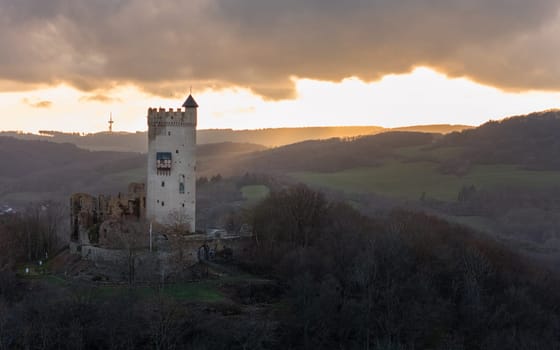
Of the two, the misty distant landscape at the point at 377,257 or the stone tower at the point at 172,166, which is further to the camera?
the stone tower at the point at 172,166

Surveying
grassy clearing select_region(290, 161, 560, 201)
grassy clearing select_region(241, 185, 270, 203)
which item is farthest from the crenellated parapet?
grassy clearing select_region(290, 161, 560, 201)

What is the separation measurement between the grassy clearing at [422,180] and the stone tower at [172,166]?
74.5m

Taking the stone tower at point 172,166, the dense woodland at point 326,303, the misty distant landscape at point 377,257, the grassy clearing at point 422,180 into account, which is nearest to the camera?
the dense woodland at point 326,303

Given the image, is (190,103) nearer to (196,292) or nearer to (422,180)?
(196,292)

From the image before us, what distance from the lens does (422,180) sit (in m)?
141

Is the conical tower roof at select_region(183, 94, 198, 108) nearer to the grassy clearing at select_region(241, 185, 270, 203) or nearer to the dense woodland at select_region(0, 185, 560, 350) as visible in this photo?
the dense woodland at select_region(0, 185, 560, 350)

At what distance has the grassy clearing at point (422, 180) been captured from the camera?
133m

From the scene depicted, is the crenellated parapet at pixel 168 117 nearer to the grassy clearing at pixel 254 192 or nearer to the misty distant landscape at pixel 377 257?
the misty distant landscape at pixel 377 257

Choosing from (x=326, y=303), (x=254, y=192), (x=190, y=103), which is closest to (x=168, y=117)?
(x=190, y=103)

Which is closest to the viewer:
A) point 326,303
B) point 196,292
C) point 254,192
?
point 326,303

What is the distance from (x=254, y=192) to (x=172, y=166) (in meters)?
63.7

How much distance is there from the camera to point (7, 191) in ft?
509

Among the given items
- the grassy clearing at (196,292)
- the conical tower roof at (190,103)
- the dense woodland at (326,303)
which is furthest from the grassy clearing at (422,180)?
the grassy clearing at (196,292)

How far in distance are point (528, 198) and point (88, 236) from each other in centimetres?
8812
